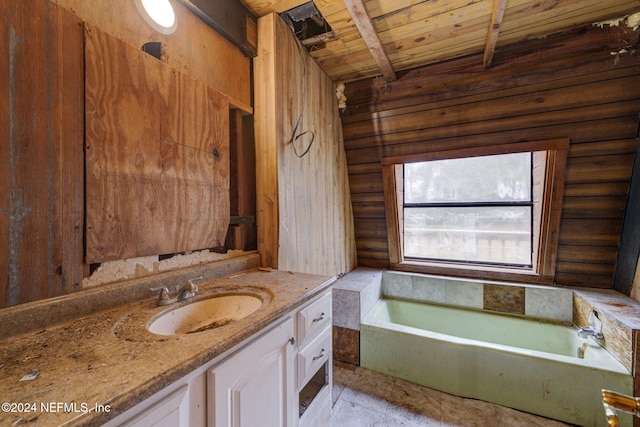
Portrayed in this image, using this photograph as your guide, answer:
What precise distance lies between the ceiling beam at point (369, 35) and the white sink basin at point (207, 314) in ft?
5.26

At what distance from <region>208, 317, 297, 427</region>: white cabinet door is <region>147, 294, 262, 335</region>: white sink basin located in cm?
18

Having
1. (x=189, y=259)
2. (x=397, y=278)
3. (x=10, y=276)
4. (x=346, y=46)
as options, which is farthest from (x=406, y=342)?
(x=346, y=46)

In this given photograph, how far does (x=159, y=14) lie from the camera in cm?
110

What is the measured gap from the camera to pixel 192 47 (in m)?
1.25

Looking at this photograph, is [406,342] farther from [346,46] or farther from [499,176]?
[346,46]

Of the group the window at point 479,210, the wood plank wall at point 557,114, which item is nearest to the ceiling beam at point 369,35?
the wood plank wall at point 557,114

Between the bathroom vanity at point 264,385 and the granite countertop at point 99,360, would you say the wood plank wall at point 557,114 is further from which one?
the granite countertop at point 99,360

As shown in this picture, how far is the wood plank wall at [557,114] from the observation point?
5.41 feet

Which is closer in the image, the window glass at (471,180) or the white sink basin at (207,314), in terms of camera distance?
the white sink basin at (207,314)

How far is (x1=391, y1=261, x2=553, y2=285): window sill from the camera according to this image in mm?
2215

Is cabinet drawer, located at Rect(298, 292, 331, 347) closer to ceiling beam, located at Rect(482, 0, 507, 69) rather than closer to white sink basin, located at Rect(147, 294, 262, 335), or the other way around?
white sink basin, located at Rect(147, 294, 262, 335)

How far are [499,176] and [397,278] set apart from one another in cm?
136

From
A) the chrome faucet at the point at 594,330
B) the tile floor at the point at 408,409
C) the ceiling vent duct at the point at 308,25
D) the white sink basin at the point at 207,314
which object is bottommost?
the tile floor at the point at 408,409

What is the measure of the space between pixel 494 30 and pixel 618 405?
6.10 feet
